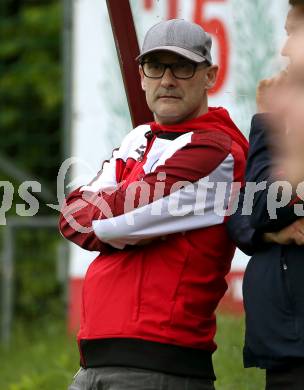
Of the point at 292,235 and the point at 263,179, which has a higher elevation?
the point at 263,179

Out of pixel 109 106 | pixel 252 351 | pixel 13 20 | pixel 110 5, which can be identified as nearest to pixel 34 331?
pixel 109 106

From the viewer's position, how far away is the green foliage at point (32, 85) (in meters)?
15.8

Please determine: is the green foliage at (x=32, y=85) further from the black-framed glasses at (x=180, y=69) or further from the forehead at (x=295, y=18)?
the forehead at (x=295, y=18)

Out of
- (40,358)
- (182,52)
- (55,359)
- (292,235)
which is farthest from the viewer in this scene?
(40,358)

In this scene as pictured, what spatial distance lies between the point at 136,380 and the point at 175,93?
39.4 inches

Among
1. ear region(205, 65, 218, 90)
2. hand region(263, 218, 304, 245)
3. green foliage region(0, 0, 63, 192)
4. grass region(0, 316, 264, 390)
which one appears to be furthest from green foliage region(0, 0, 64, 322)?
hand region(263, 218, 304, 245)

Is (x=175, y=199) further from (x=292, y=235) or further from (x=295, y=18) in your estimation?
(x=295, y=18)

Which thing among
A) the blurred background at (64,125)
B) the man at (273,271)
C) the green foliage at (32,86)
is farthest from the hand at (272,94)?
the green foliage at (32,86)

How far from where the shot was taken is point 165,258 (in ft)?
14.1

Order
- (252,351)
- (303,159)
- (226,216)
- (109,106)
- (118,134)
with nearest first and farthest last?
(303,159) < (252,351) < (226,216) < (118,134) < (109,106)

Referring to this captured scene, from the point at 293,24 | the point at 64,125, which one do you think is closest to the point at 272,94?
the point at 293,24

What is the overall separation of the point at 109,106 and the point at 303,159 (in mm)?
5376

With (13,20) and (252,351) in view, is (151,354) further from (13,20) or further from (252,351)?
(13,20)

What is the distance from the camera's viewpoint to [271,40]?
19.5ft
